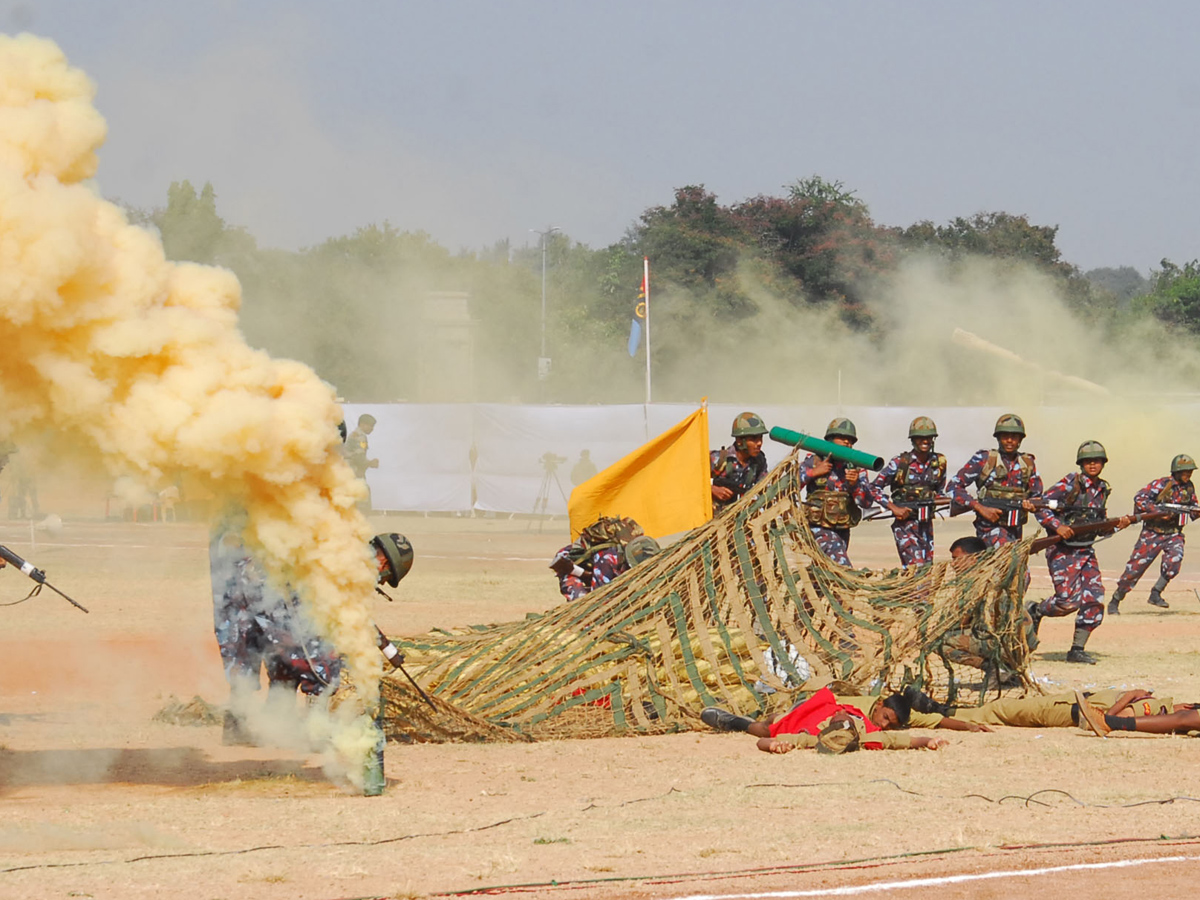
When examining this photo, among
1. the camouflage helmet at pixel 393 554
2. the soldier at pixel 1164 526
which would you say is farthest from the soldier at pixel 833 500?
the camouflage helmet at pixel 393 554

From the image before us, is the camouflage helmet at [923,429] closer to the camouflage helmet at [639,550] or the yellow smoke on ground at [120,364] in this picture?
the camouflage helmet at [639,550]

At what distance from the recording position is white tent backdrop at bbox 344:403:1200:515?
2850 centimetres

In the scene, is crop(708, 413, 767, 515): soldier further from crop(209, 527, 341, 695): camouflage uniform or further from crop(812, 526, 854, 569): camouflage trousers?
crop(209, 527, 341, 695): camouflage uniform

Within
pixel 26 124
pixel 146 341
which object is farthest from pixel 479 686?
pixel 26 124

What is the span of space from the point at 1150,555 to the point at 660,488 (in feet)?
25.1

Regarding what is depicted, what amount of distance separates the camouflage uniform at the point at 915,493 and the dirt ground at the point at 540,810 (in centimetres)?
298

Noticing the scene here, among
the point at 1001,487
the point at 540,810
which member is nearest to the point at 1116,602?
the point at 1001,487

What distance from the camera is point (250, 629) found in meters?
9.48

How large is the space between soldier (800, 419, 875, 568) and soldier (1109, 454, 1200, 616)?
4.52 meters

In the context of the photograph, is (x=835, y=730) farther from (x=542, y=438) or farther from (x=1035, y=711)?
(x=542, y=438)

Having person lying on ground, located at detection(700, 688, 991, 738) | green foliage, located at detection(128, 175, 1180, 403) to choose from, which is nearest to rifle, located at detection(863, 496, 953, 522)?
person lying on ground, located at detection(700, 688, 991, 738)

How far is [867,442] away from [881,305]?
60.0 ft

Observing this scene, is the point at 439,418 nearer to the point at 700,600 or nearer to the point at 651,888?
the point at 700,600

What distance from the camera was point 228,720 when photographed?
9.49m
